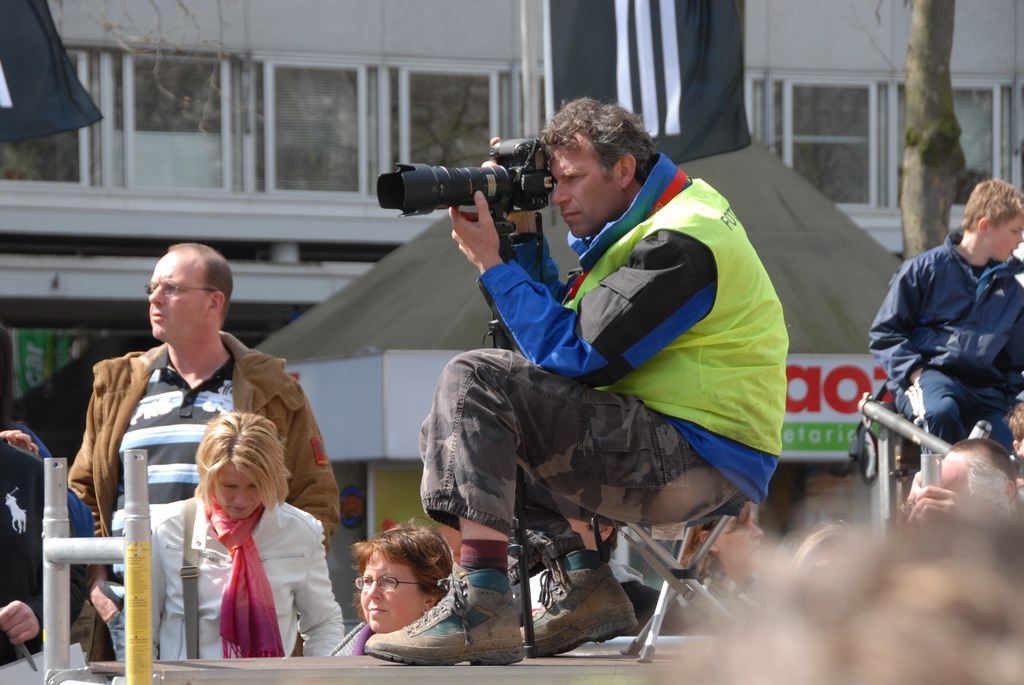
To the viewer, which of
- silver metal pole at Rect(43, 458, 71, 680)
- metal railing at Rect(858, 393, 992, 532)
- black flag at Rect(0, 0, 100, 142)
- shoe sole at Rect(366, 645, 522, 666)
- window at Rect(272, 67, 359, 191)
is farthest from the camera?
window at Rect(272, 67, 359, 191)

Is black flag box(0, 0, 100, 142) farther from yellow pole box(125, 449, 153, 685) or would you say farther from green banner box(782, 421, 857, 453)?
yellow pole box(125, 449, 153, 685)

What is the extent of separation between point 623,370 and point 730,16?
19.8 ft

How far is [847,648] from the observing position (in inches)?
26.7

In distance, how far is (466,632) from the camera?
118 inches

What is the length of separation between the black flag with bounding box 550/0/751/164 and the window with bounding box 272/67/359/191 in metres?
7.02

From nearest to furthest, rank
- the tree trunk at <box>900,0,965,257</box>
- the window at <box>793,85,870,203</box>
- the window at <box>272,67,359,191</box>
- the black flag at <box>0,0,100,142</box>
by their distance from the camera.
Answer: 1. the black flag at <box>0,0,100,142</box>
2. the tree trunk at <box>900,0,965,257</box>
3. the window at <box>272,67,359,191</box>
4. the window at <box>793,85,870,203</box>

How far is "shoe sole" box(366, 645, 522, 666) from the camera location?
9.80 ft

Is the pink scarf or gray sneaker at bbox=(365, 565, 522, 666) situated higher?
gray sneaker at bbox=(365, 565, 522, 666)

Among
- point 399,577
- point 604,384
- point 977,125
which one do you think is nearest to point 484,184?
point 604,384

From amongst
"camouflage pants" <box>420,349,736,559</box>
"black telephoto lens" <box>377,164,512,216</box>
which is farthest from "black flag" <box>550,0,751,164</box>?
"camouflage pants" <box>420,349,736,559</box>

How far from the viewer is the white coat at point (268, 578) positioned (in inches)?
169

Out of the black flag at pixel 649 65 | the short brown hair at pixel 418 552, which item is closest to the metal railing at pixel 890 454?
the short brown hair at pixel 418 552

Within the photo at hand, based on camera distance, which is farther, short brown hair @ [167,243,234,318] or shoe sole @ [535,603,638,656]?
short brown hair @ [167,243,234,318]

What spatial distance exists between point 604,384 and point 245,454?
151cm
